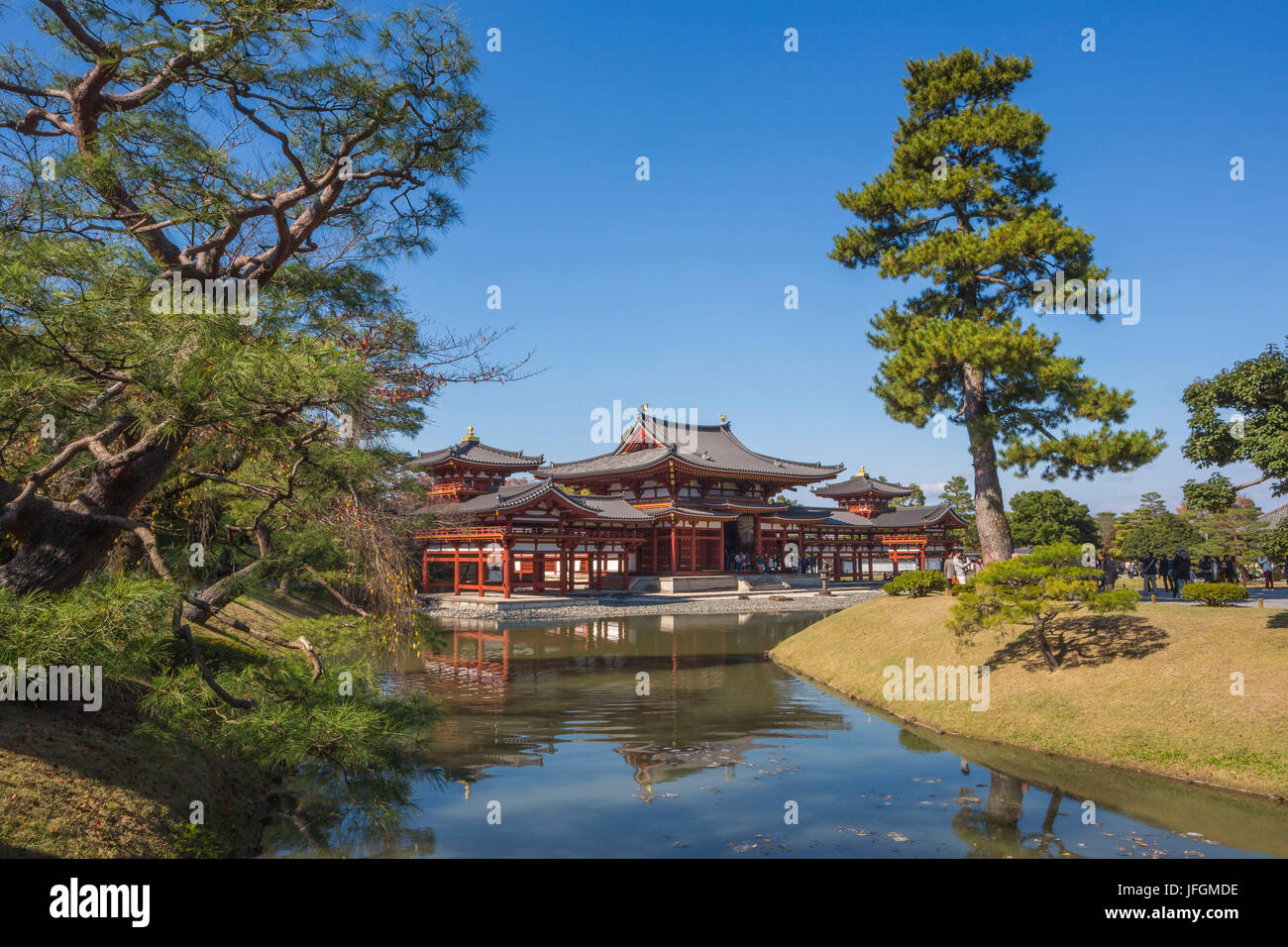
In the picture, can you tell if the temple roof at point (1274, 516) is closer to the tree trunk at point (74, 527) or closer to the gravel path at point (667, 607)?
the gravel path at point (667, 607)

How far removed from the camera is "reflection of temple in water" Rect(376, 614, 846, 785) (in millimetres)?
10055

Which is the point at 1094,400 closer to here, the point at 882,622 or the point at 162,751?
the point at 882,622

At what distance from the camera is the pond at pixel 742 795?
6.85 m

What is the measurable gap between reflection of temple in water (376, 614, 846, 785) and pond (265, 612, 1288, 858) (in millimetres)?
60

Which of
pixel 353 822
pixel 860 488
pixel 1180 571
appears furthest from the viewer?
pixel 860 488

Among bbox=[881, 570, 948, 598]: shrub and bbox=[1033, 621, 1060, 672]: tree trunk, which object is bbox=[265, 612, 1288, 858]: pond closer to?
bbox=[1033, 621, 1060, 672]: tree trunk

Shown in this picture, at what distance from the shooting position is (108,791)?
224 inches

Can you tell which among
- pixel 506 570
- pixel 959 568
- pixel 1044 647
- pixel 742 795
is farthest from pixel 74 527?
pixel 506 570

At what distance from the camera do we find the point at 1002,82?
17.7m

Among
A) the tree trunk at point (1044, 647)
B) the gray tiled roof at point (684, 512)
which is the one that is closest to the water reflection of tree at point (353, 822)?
the tree trunk at point (1044, 647)

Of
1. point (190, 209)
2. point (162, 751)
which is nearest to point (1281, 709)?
point (162, 751)

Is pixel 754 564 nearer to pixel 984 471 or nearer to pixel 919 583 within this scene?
pixel 919 583

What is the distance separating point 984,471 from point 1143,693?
24.1ft

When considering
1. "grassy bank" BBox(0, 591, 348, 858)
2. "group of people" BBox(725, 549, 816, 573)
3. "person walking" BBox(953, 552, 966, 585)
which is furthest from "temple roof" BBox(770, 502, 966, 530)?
"grassy bank" BBox(0, 591, 348, 858)
